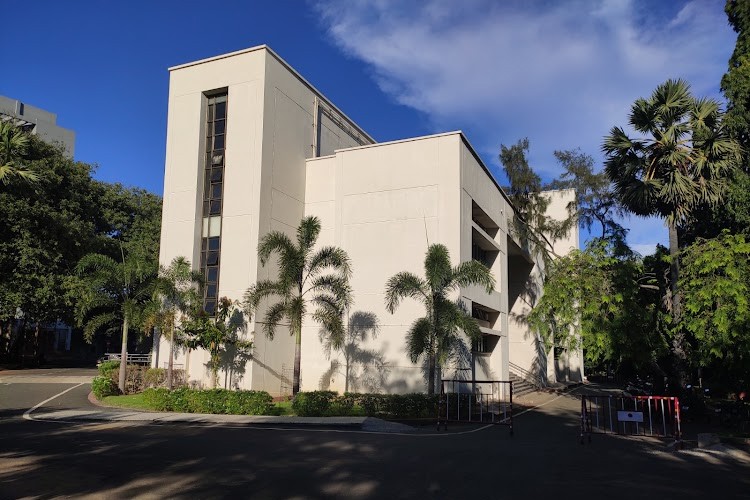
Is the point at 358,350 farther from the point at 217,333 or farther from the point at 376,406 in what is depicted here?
the point at 217,333

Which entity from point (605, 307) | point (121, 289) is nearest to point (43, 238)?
point (121, 289)

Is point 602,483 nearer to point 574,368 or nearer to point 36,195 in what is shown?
point 36,195

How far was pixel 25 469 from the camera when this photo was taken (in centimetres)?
871

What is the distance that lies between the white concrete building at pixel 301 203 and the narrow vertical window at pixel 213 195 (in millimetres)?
53

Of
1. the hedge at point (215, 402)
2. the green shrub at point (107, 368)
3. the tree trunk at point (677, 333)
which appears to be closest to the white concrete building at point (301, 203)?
the green shrub at point (107, 368)

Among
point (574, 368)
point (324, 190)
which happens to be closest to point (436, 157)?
point (324, 190)

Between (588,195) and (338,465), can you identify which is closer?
(338,465)

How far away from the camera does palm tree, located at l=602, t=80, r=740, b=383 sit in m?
20.2

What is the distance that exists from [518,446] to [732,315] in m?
10.3

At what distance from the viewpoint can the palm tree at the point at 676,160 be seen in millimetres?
20234

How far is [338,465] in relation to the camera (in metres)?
9.30

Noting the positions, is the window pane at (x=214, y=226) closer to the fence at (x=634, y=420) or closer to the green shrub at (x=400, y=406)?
the green shrub at (x=400, y=406)

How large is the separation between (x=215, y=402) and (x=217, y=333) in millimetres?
3804

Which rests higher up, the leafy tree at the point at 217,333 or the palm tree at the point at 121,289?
the palm tree at the point at 121,289
